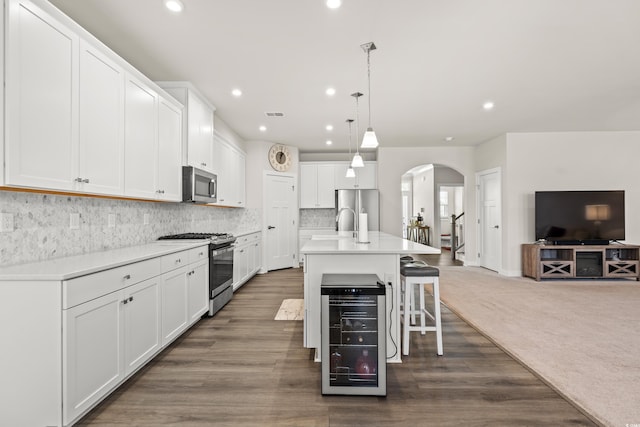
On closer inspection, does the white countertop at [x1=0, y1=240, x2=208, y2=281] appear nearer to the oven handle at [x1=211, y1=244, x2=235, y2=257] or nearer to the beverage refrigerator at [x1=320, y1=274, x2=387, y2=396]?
the oven handle at [x1=211, y1=244, x2=235, y2=257]

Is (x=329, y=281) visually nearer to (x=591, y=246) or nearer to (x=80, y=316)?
(x=80, y=316)

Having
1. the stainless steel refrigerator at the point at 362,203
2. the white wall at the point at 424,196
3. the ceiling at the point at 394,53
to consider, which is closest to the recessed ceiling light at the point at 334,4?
the ceiling at the point at 394,53

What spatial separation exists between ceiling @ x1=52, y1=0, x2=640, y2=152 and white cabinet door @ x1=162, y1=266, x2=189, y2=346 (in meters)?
1.98

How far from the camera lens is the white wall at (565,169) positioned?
5.54m

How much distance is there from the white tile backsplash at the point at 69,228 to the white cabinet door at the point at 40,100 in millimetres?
331

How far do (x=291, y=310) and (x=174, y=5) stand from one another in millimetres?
3089

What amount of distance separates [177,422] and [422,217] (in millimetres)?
10316

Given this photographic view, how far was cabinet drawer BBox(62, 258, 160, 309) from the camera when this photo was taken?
5.25ft

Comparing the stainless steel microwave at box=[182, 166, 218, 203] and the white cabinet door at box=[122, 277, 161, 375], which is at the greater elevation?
the stainless steel microwave at box=[182, 166, 218, 203]

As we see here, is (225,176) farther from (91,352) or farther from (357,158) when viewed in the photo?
(91,352)

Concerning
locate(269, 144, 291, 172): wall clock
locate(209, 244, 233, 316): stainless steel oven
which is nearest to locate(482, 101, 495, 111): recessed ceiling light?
locate(269, 144, 291, 172): wall clock

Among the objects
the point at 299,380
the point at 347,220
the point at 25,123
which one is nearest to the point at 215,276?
the point at 299,380

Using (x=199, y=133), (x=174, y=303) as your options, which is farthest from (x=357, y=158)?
(x=174, y=303)

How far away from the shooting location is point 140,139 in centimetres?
273
